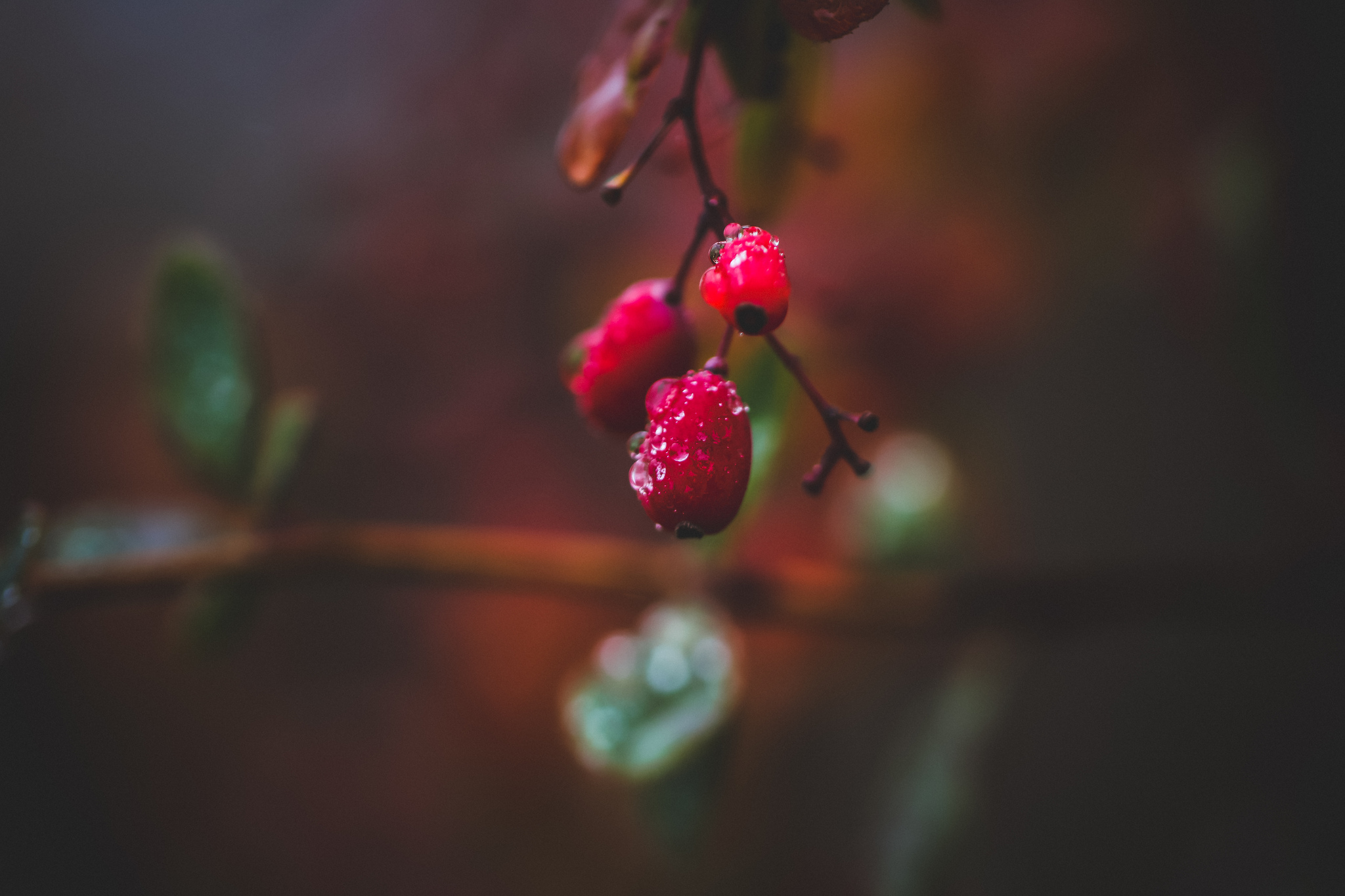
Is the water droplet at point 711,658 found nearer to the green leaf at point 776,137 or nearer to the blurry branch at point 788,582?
the blurry branch at point 788,582

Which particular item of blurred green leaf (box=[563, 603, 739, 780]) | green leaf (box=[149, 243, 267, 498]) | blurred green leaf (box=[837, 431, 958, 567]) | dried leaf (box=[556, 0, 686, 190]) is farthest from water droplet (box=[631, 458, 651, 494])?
blurred green leaf (box=[837, 431, 958, 567])

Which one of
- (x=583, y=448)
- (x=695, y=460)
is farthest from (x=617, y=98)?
(x=583, y=448)

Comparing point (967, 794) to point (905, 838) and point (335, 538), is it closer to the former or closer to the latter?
point (905, 838)

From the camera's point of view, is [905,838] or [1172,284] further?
[1172,284]

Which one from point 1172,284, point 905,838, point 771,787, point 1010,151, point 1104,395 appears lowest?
point 771,787

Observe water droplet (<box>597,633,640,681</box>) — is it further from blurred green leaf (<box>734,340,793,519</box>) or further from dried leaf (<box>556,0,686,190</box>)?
dried leaf (<box>556,0,686,190</box>)

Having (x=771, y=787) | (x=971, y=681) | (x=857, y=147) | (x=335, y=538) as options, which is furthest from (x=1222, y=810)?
(x=335, y=538)

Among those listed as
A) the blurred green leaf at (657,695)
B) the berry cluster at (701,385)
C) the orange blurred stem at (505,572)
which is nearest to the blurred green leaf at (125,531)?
the orange blurred stem at (505,572)
